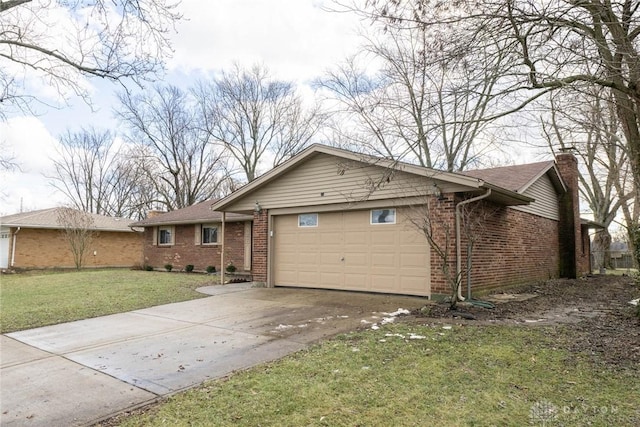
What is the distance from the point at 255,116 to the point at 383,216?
23.6m

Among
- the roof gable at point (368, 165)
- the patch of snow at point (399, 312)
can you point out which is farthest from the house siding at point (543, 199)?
the patch of snow at point (399, 312)

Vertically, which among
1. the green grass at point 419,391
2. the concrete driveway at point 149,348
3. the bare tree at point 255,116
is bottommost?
the concrete driveway at point 149,348

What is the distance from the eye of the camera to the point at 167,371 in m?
5.00

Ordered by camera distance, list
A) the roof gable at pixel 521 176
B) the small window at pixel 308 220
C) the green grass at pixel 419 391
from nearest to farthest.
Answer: the green grass at pixel 419 391, the small window at pixel 308 220, the roof gable at pixel 521 176

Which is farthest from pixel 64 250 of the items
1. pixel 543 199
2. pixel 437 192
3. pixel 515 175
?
pixel 543 199

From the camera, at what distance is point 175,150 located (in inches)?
1339

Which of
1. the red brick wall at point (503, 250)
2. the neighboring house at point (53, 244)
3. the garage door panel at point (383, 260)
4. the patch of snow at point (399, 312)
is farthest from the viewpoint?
the neighboring house at point (53, 244)

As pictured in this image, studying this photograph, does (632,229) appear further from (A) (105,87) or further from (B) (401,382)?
(A) (105,87)

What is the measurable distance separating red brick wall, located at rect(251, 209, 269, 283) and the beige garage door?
0.99ft

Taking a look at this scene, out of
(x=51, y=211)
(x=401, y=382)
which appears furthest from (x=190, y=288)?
(x=51, y=211)

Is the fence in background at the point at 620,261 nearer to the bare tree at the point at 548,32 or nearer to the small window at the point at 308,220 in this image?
the small window at the point at 308,220

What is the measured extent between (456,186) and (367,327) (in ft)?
12.6

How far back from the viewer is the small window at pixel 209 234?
18.7 meters

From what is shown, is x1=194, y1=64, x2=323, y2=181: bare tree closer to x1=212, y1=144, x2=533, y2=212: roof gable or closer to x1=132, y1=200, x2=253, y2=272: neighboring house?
x1=132, y1=200, x2=253, y2=272: neighboring house
